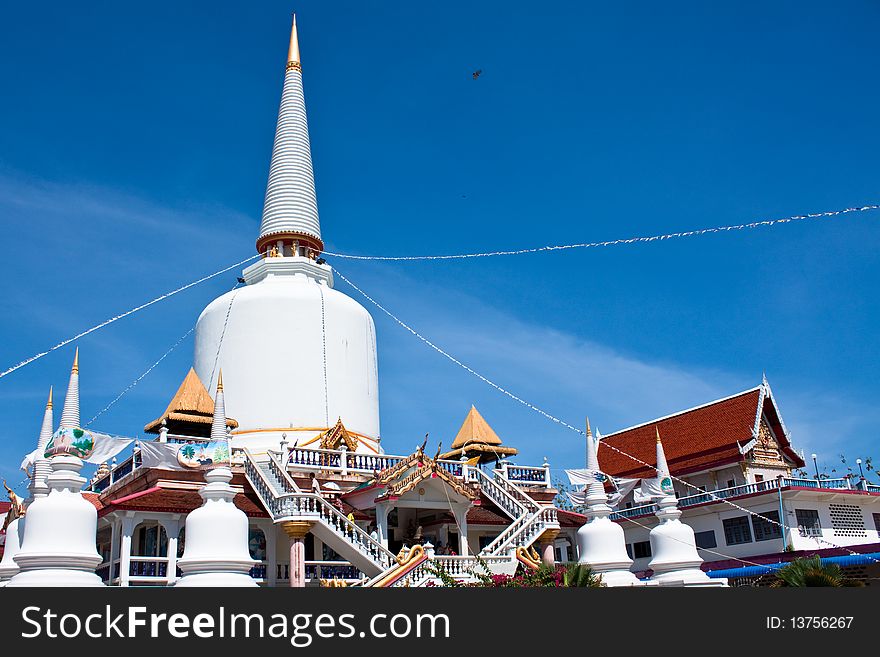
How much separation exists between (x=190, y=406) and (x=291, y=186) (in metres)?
12.2

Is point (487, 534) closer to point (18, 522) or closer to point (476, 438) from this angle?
point (476, 438)

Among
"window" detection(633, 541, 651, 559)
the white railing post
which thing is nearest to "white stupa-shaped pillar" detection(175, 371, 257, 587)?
the white railing post

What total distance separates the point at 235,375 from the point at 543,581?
20.0 meters

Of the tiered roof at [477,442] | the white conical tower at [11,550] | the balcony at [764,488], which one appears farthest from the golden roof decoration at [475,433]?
the white conical tower at [11,550]

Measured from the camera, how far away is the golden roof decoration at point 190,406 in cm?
3036

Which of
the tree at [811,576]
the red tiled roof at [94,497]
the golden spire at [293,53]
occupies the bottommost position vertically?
the tree at [811,576]

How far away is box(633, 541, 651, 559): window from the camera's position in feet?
145

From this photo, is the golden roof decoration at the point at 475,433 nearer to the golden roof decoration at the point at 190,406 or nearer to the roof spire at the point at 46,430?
the golden roof decoration at the point at 190,406

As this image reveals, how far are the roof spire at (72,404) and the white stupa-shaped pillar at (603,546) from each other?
32.8 feet

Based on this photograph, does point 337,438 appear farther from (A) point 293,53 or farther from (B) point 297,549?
(A) point 293,53

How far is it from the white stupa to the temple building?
8 cm

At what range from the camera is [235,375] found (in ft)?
112

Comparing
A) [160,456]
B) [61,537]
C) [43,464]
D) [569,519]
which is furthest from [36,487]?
[569,519]
